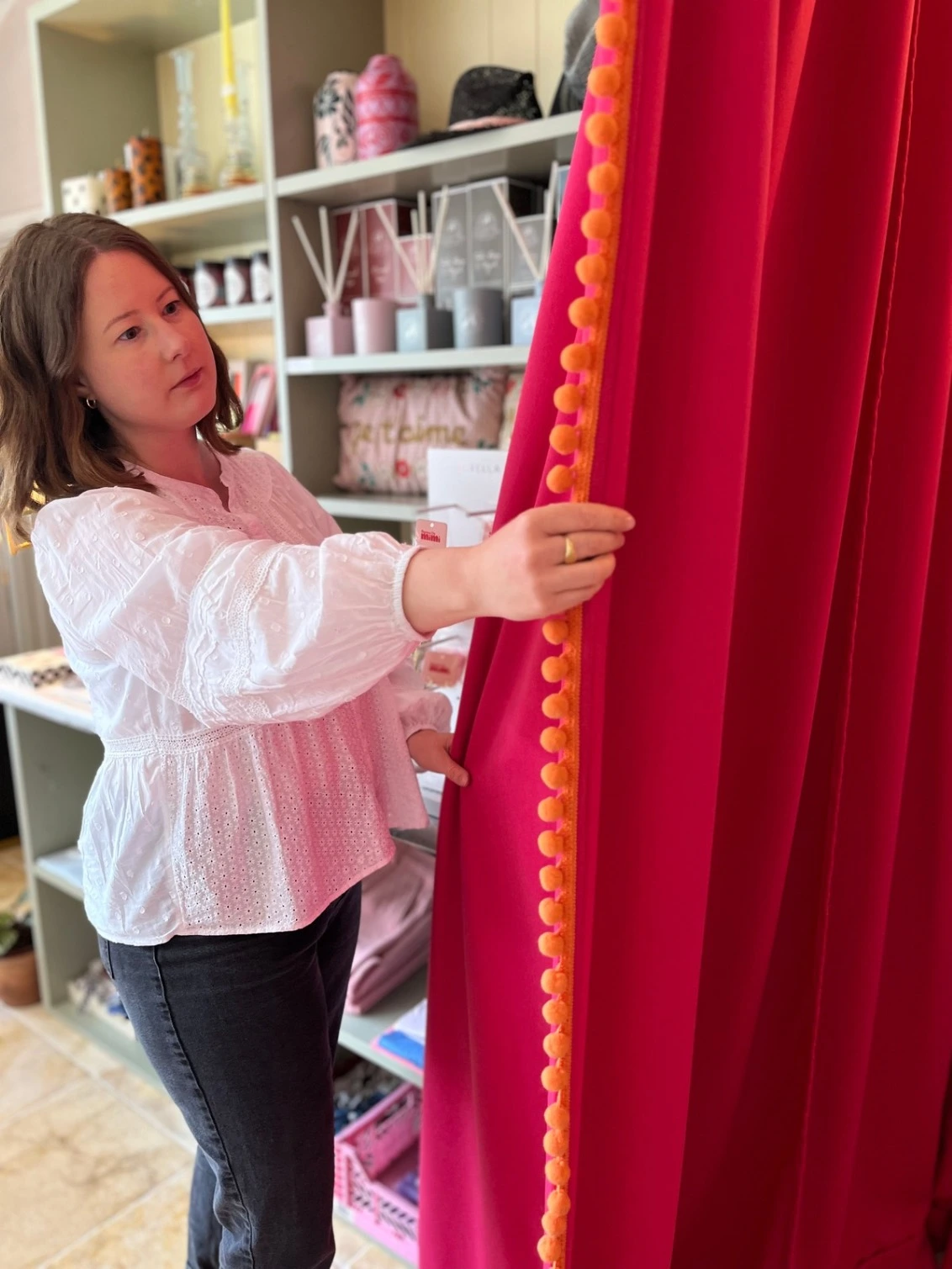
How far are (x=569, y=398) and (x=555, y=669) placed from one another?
17 cm

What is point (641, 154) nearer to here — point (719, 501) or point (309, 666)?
point (719, 501)

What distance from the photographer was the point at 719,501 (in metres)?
0.63

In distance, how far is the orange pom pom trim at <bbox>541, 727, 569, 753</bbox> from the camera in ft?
2.09

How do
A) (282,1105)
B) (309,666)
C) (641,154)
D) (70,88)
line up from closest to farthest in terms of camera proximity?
1. (641,154)
2. (309,666)
3. (282,1105)
4. (70,88)

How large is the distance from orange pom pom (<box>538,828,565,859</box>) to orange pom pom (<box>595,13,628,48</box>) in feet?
1.58

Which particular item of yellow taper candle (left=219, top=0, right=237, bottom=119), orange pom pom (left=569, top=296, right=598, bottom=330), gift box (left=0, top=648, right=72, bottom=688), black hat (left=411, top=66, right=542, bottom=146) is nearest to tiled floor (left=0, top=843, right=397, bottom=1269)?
gift box (left=0, top=648, right=72, bottom=688)

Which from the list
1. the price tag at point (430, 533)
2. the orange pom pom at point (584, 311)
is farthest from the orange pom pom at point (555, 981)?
the orange pom pom at point (584, 311)

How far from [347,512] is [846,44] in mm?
1165

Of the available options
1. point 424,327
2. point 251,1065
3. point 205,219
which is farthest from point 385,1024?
point 205,219

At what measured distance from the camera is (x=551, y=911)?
67 centimetres

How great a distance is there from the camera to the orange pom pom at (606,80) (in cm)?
54

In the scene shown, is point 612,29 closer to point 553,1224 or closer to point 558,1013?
point 558,1013

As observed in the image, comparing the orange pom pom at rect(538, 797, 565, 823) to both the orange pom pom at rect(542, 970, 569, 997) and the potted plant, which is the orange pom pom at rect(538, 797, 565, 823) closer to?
the orange pom pom at rect(542, 970, 569, 997)

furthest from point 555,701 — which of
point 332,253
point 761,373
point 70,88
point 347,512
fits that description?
point 70,88
